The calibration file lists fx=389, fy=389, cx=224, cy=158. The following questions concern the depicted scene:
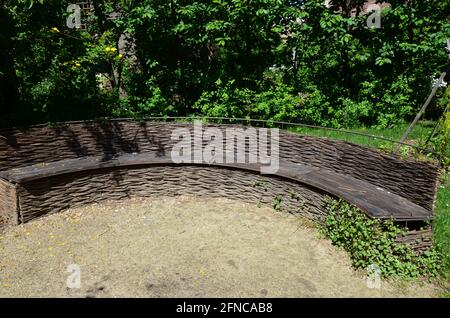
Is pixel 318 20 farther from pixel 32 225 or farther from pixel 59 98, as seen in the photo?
pixel 32 225

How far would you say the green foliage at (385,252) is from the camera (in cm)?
568

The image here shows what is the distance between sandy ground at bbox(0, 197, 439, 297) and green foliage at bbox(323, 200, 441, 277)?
213 mm

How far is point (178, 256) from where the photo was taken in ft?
21.1

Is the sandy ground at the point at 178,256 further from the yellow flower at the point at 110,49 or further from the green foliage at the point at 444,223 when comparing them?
the yellow flower at the point at 110,49

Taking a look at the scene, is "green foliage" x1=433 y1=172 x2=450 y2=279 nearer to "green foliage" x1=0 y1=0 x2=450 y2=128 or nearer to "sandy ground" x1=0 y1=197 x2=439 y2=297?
"sandy ground" x1=0 y1=197 x2=439 y2=297

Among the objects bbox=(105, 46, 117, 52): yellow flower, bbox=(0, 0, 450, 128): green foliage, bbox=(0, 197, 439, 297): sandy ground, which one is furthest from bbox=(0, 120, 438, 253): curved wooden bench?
bbox=(105, 46, 117, 52): yellow flower

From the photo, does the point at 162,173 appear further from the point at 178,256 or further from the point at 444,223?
the point at 444,223

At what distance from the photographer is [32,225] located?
24.6 feet

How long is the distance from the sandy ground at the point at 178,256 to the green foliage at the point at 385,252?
0.21 m

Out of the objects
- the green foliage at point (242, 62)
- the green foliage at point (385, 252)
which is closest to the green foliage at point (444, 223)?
the green foliage at point (385, 252)

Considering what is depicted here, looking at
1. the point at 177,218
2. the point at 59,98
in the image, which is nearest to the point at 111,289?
the point at 177,218

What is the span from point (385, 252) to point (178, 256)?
323 cm

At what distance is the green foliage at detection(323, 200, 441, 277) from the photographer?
5.68 m

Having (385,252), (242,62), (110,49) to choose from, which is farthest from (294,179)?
(110,49)
